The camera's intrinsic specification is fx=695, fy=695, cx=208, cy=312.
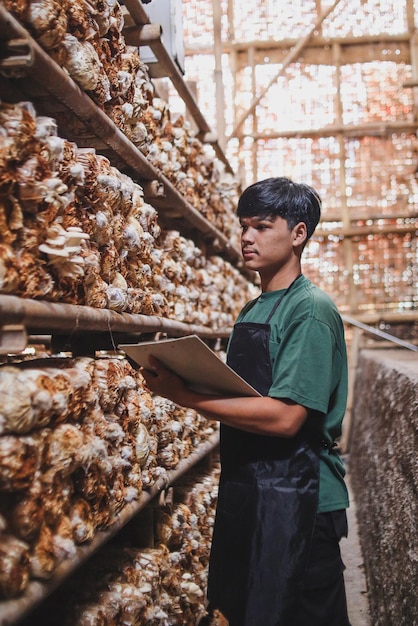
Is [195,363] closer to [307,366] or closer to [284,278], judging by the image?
[307,366]

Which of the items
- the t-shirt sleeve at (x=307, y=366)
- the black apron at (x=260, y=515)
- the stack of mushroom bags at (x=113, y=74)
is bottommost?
the black apron at (x=260, y=515)

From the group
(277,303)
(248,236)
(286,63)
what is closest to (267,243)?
(248,236)

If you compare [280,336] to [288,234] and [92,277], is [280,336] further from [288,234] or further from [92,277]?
[92,277]

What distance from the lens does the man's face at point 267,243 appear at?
1.98 metres

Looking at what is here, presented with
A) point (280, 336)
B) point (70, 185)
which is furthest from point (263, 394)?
point (70, 185)

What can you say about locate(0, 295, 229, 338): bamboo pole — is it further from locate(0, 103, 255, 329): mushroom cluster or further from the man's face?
the man's face

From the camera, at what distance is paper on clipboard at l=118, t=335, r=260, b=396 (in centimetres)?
163

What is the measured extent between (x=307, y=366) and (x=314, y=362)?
0.9 inches

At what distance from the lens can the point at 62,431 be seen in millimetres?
1520

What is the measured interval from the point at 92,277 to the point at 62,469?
54 cm

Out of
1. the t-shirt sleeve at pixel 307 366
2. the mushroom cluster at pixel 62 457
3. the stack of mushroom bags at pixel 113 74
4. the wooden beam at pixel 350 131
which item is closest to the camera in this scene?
the mushroom cluster at pixel 62 457

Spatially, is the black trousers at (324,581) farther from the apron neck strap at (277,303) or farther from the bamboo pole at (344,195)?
the bamboo pole at (344,195)

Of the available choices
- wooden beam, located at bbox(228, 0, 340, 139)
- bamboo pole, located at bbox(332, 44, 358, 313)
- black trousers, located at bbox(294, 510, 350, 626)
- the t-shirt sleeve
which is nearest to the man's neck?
the t-shirt sleeve

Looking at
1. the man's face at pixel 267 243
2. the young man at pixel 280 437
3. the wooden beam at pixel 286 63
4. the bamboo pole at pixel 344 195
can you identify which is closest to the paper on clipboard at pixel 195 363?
the young man at pixel 280 437
